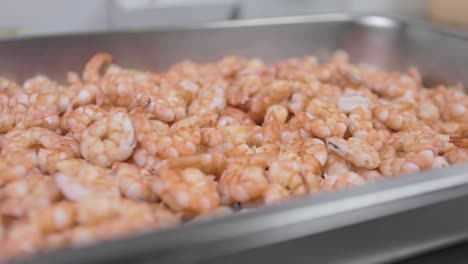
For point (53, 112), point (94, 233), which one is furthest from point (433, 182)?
point (53, 112)

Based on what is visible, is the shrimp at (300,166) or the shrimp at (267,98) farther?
the shrimp at (267,98)

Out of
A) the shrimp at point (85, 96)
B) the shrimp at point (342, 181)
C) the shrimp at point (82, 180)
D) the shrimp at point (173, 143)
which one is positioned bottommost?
the shrimp at point (342, 181)

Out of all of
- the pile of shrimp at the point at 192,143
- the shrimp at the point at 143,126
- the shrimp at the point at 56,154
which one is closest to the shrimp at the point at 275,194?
the pile of shrimp at the point at 192,143

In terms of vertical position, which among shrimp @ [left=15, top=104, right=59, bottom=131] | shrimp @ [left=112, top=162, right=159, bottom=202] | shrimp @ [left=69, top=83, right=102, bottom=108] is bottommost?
shrimp @ [left=112, top=162, right=159, bottom=202]

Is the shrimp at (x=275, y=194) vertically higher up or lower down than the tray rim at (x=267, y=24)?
lower down

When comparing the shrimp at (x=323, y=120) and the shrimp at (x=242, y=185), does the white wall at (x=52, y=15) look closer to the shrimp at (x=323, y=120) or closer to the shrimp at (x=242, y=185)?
the shrimp at (x=323, y=120)

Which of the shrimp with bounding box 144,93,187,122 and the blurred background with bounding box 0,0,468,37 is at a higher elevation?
the blurred background with bounding box 0,0,468,37

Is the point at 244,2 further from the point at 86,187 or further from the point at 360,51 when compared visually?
the point at 86,187

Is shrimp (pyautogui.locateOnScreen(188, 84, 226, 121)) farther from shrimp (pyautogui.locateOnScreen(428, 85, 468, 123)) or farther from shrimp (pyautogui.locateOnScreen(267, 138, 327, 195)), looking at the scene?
shrimp (pyautogui.locateOnScreen(428, 85, 468, 123))

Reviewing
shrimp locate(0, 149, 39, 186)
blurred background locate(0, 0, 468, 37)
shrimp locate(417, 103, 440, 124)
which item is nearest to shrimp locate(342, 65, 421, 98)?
shrimp locate(417, 103, 440, 124)
